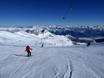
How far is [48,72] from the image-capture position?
1633cm

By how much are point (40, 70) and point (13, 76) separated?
2981mm

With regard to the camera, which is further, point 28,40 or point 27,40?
point 28,40

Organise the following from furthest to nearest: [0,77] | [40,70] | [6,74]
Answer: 1. [40,70]
2. [6,74]
3. [0,77]

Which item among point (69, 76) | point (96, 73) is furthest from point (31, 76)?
point (96, 73)

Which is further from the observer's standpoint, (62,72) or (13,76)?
(62,72)

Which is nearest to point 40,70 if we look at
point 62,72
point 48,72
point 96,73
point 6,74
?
point 48,72

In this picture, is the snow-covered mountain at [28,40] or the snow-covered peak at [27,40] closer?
the snow-covered peak at [27,40]

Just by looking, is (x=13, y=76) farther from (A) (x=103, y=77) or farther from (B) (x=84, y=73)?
(A) (x=103, y=77)

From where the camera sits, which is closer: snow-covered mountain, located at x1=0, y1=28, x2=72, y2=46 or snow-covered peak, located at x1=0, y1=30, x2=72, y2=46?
snow-covered peak, located at x1=0, y1=30, x2=72, y2=46

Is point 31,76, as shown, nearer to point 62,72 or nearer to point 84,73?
point 62,72

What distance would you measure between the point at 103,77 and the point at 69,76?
104 inches

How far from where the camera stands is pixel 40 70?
1702 cm

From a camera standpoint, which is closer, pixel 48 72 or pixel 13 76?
pixel 13 76

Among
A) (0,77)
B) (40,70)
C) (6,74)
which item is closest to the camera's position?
(0,77)
